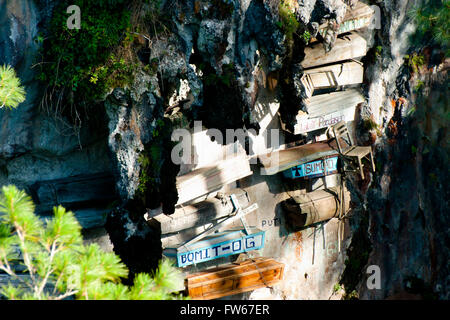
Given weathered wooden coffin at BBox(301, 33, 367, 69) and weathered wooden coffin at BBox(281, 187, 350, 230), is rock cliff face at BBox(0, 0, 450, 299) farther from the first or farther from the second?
weathered wooden coffin at BBox(281, 187, 350, 230)

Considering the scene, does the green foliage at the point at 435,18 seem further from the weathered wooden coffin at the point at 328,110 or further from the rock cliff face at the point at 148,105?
the weathered wooden coffin at the point at 328,110

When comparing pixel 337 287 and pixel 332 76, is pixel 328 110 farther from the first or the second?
pixel 337 287

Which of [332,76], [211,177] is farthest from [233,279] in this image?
[332,76]

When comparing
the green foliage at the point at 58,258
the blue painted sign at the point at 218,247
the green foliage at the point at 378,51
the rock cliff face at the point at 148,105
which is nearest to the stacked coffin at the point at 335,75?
the rock cliff face at the point at 148,105

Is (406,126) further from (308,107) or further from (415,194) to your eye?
(308,107)

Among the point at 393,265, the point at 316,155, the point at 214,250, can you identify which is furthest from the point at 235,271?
the point at 393,265

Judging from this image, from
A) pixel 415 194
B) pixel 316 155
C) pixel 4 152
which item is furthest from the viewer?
pixel 415 194
